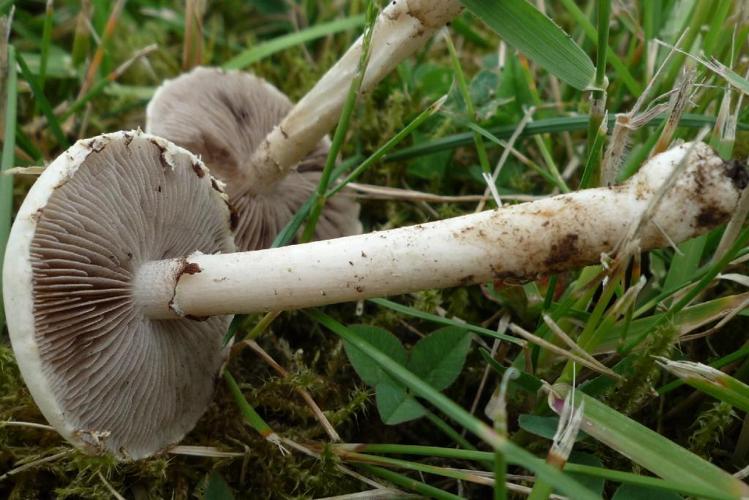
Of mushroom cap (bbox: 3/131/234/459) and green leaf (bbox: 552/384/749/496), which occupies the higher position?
mushroom cap (bbox: 3/131/234/459)

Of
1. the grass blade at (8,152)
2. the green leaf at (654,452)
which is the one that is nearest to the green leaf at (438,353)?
the green leaf at (654,452)

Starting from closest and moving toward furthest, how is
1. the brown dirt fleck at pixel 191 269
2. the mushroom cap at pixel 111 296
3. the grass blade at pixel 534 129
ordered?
the mushroom cap at pixel 111 296, the brown dirt fleck at pixel 191 269, the grass blade at pixel 534 129

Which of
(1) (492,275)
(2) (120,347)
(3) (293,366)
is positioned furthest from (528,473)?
(2) (120,347)

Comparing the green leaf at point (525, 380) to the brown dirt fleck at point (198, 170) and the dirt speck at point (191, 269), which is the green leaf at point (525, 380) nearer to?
the dirt speck at point (191, 269)

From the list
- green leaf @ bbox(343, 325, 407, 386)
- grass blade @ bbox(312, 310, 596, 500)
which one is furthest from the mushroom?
grass blade @ bbox(312, 310, 596, 500)

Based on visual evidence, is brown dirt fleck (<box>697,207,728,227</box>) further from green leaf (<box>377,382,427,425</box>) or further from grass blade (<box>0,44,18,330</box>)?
grass blade (<box>0,44,18,330</box>)

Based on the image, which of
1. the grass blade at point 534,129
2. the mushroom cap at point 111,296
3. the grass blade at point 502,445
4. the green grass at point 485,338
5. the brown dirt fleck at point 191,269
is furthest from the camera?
the grass blade at point 534,129

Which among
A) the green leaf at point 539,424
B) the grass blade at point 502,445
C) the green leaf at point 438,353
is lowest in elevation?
the green leaf at point 539,424
